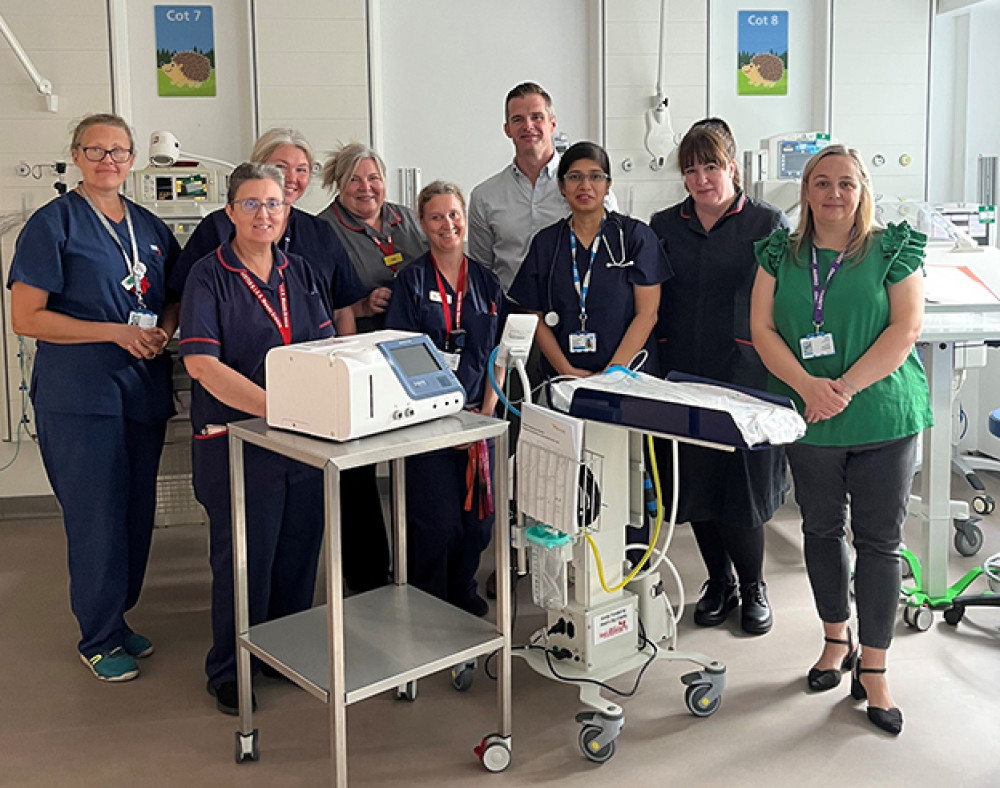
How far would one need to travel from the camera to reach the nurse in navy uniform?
2990mm

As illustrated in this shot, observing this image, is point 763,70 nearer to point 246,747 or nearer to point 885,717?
point 885,717

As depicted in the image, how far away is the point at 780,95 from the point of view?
524cm

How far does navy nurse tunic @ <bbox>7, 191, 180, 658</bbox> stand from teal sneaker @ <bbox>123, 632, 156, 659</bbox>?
0.30ft

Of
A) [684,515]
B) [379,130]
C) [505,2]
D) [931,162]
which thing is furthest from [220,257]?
[931,162]

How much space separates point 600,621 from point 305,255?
1397mm

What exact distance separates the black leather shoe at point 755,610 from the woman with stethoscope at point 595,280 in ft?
2.65

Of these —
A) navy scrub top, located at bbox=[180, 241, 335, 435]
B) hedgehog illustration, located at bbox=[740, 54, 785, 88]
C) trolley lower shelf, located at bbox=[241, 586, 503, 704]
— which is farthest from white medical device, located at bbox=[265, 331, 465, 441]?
hedgehog illustration, located at bbox=[740, 54, 785, 88]

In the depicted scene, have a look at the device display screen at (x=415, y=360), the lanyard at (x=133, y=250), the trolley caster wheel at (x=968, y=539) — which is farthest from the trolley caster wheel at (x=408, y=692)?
the trolley caster wheel at (x=968, y=539)

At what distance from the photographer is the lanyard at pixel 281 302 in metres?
2.63

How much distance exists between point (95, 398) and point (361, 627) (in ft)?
3.41

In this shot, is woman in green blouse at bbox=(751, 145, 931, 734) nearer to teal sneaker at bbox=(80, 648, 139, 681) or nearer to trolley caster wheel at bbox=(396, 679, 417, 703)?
trolley caster wheel at bbox=(396, 679, 417, 703)

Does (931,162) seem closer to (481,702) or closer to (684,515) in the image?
(684,515)

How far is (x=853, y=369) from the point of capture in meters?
2.54

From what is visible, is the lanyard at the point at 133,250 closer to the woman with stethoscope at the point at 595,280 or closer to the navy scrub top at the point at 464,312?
the navy scrub top at the point at 464,312
